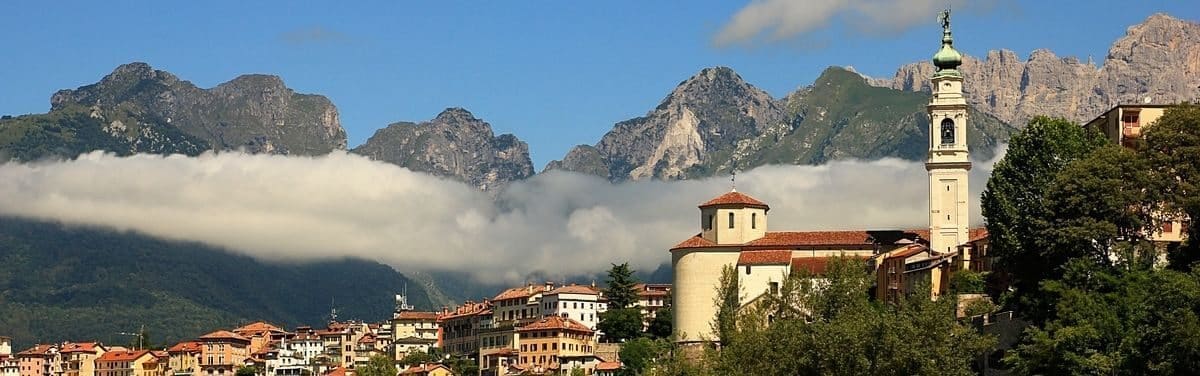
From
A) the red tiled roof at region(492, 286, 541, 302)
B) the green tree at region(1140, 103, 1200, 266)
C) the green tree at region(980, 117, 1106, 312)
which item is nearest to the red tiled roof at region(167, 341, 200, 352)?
the red tiled roof at region(492, 286, 541, 302)

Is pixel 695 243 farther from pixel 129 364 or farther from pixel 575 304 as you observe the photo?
pixel 129 364

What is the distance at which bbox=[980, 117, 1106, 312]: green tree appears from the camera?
77000 millimetres

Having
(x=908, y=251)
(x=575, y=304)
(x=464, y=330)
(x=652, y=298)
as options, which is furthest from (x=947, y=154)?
(x=464, y=330)

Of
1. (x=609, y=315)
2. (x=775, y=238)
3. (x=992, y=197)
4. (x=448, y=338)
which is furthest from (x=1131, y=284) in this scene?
(x=448, y=338)

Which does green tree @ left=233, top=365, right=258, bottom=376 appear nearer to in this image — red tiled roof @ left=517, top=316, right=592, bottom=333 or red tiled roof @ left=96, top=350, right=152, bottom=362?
red tiled roof @ left=96, top=350, right=152, bottom=362

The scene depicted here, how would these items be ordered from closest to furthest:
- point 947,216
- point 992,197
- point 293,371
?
point 992,197, point 947,216, point 293,371

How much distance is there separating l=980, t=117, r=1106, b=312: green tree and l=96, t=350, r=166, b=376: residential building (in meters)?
121

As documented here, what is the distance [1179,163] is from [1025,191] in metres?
11.4

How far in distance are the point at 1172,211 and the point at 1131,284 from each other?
14.4 feet

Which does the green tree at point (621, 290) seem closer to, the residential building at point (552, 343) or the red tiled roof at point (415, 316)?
the residential building at point (552, 343)

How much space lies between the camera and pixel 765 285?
112625 millimetres

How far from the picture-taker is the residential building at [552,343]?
147m

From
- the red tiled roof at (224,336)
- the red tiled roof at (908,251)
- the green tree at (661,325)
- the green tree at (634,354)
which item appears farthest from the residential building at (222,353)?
the red tiled roof at (908,251)

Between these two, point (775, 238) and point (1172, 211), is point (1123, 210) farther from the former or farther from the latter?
point (775, 238)
